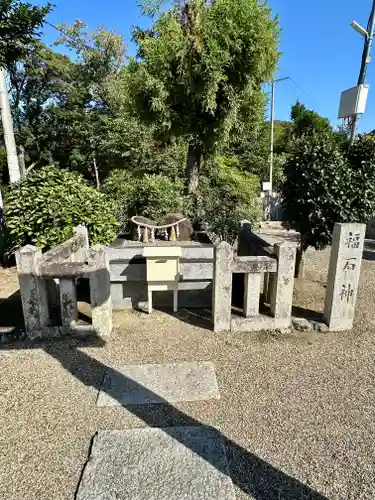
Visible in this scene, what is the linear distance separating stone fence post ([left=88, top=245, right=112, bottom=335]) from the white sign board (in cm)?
385

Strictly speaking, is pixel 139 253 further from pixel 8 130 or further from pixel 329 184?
pixel 8 130

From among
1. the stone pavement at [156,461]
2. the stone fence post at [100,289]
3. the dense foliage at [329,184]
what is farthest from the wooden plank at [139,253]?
the stone pavement at [156,461]

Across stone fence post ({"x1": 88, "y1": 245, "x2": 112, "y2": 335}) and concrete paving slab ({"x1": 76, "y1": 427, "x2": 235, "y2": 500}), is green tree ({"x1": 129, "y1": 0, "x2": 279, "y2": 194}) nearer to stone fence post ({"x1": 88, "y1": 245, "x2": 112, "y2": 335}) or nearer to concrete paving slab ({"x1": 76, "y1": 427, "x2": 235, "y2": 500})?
stone fence post ({"x1": 88, "y1": 245, "x2": 112, "y2": 335})

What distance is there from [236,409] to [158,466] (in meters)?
0.75

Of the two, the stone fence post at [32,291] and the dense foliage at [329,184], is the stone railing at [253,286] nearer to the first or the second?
the dense foliage at [329,184]

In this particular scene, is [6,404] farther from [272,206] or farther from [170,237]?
[272,206]

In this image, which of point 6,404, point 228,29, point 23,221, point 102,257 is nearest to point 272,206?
point 228,29

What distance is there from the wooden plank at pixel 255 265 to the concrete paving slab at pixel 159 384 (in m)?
1.08

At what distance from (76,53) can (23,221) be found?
15872 millimetres

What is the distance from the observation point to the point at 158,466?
1906mm

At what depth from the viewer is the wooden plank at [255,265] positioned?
137 inches

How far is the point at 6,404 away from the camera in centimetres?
246

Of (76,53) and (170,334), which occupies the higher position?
(76,53)

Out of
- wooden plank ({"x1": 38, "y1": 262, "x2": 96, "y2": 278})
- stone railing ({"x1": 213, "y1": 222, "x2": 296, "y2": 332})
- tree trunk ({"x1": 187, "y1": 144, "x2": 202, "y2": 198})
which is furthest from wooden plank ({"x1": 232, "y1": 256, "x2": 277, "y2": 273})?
tree trunk ({"x1": 187, "y1": 144, "x2": 202, "y2": 198})
